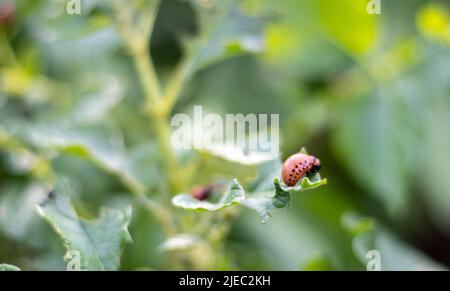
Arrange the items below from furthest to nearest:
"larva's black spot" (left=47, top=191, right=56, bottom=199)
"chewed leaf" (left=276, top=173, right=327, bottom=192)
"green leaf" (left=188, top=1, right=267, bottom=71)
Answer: "green leaf" (left=188, top=1, right=267, bottom=71), "larva's black spot" (left=47, top=191, right=56, bottom=199), "chewed leaf" (left=276, top=173, right=327, bottom=192)

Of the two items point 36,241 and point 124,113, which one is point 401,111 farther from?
point 36,241

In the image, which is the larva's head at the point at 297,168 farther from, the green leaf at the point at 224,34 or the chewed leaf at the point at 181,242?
the green leaf at the point at 224,34

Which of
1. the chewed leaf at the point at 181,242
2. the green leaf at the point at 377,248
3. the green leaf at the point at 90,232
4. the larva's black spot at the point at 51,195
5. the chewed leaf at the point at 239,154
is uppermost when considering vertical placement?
the chewed leaf at the point at 239,154

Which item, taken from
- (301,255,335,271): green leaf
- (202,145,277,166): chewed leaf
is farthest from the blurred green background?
(202,145,277,166): chewed leaf

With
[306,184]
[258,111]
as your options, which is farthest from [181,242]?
[258,111]

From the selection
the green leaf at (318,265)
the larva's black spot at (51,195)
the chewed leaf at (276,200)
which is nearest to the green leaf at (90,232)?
the larva's black spot at (51,195)

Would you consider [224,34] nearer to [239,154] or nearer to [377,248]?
[239,154]

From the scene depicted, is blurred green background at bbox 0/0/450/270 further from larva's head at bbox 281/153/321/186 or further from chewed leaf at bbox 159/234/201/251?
larva's head at bbox 281/153/321/186
